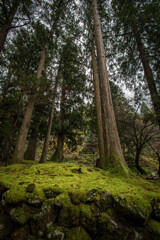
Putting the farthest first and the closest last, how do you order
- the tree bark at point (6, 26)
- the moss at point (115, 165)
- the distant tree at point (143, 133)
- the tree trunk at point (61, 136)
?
the tree trunk at point (61, 136), the distant tree at point (143, 133), the tree bark at point (6, 26), the moss at point (115, 165)

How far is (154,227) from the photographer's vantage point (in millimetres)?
1503

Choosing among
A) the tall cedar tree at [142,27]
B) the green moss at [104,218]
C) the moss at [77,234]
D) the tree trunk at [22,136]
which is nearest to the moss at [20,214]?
the moss at [77,234]

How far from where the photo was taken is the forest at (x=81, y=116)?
1548 millimetres

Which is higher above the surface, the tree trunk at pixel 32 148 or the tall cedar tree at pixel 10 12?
the tall cedar tree at pixel 10 12

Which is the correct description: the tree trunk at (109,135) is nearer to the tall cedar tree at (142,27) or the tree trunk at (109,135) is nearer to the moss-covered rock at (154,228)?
the moss-covered rock at (154,228)

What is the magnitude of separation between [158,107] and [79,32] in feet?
24.8

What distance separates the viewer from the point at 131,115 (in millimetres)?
6914

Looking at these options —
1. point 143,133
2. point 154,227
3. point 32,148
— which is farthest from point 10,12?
point 143,133

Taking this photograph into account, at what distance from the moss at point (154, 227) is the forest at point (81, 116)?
13 millimetres

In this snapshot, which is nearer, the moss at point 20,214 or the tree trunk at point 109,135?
the moss at point 20,214

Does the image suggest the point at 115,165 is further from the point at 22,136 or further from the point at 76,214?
the point at 22,136

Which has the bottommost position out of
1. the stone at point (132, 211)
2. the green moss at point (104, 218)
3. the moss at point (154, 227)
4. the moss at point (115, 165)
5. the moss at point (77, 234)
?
the moss at point (77, 234)

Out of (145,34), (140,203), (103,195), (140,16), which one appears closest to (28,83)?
(103,195)

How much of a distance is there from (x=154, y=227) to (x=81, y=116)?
280 inches
